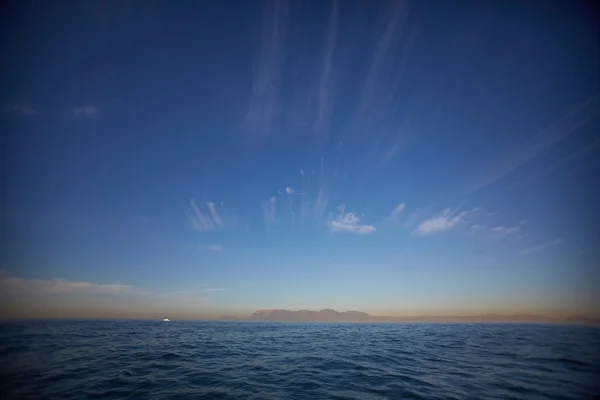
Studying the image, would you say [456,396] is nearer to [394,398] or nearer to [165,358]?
[394,398]

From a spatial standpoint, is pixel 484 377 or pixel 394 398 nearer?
pixel 394 398

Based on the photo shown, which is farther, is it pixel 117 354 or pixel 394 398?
pixel 117 354

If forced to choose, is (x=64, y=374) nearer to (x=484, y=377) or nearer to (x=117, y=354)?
(x=117, y=354)

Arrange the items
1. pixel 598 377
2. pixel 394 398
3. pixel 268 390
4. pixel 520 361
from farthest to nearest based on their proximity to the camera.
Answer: pixel 520 361
pixel 598 377
pixel 268 390
pixel 394 398

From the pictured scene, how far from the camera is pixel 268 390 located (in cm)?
1365

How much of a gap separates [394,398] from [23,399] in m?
17.6

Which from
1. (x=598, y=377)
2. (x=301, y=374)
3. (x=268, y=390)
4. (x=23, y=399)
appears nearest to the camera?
(x=23, y=399)

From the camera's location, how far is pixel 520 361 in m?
20.3

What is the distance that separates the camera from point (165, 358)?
21.2 m

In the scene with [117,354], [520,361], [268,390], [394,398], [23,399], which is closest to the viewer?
[23,399]

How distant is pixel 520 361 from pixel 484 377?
7.86m

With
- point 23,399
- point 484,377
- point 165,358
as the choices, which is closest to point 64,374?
point 23,399

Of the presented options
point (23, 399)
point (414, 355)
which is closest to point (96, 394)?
point (23, 399)

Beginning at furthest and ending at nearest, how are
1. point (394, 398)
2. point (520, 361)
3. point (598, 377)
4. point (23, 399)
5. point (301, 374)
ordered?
1. point (520, 361)
2. point (301, 374)
3. point (598, 377)
4. point (394, 398)
5. point (23, 399)
